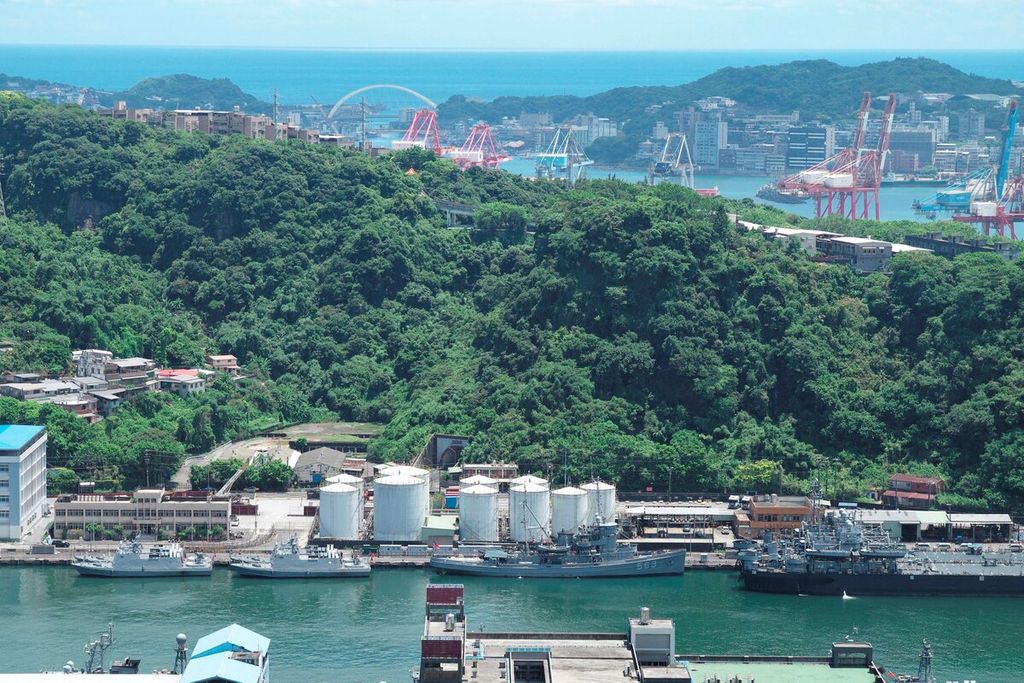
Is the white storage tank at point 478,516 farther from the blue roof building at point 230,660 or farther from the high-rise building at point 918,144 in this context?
the high-rise building at point 918,144

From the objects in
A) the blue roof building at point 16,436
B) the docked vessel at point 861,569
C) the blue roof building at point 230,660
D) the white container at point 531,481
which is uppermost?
the blue roof building at point 16,436

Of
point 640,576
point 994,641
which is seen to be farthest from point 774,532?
point 994,641

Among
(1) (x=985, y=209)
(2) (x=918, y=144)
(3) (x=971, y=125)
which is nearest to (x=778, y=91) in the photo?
(3) (x=971, y=125)

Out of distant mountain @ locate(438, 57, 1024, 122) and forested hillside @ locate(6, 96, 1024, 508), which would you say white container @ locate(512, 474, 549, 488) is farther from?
distant mountain @ locate(438, 57, 1024, 122)

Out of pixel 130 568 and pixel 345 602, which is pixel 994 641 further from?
pixel 130 568

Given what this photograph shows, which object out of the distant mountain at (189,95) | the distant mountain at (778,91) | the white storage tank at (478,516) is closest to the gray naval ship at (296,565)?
the white storage tank at (478,516)

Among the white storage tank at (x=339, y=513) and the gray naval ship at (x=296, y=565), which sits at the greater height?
the white storage tank at (x=339, y=513)
